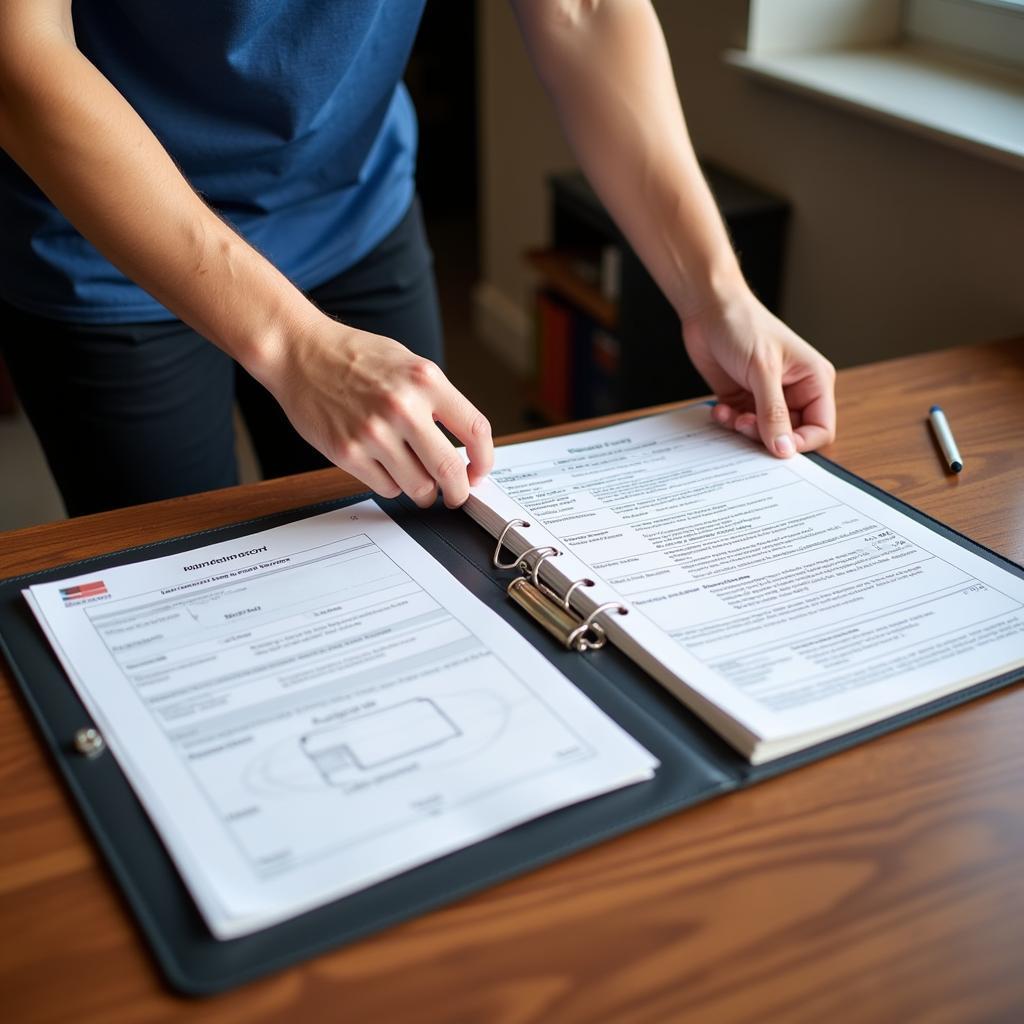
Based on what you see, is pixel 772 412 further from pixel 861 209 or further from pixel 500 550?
pixel 861 209

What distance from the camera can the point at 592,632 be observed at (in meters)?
0.74

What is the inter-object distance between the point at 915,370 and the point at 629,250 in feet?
2.56

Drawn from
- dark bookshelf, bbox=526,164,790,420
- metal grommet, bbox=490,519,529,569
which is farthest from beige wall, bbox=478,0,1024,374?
metal grommet, bbox=490,519,529,569

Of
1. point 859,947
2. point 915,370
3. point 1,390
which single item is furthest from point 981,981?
point 1,390

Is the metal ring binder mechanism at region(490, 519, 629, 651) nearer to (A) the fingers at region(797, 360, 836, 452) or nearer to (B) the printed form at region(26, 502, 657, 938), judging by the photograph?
(B) the printed form at region(26, 502, 657, 938)

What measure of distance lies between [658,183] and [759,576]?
453mm

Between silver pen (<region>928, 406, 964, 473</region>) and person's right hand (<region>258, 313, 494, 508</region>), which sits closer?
person's right hand (<region>258, 313, 494, 508</region>)

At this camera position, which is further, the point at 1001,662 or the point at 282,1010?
the point at 1001,662

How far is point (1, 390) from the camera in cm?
282

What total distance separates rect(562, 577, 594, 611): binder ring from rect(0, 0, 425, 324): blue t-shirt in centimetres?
53

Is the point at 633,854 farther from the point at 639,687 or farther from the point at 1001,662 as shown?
the point at 1001,662

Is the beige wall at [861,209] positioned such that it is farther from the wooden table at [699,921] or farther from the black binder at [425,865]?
the wooden table at [699,921]

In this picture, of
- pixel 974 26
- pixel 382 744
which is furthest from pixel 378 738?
pixel 974 26

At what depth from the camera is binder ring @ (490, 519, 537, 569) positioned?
0.80m
